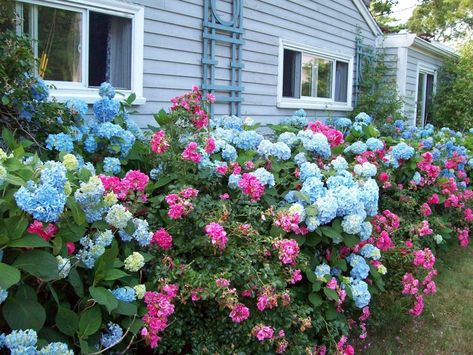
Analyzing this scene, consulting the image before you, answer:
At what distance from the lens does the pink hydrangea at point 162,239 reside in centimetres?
268

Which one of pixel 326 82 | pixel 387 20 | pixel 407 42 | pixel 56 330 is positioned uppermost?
pixel 387 20

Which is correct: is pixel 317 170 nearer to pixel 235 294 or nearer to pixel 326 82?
pixel 235 294

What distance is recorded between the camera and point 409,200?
484 centimetres

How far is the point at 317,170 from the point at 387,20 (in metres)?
31.3

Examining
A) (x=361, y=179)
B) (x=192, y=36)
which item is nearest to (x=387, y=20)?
(x=192, y=36)

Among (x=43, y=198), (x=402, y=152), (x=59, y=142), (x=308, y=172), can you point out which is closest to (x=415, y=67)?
(x=402, y=152)

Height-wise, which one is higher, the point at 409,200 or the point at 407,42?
the point at 407,42

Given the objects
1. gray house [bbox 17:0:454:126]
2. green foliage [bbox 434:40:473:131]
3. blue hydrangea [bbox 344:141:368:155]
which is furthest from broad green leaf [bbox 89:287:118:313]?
green foliage [bbox 434:40:473:131]

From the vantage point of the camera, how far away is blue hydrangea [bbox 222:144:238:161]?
3.46m

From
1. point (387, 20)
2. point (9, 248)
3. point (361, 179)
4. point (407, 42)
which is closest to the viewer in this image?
point (9, 248)

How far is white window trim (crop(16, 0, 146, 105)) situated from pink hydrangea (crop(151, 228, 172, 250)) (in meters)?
2.01

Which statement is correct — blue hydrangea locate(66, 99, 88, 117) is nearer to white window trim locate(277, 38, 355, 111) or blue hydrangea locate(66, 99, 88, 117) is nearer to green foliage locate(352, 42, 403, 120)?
white window trim locate(277, 38, 355, 111)

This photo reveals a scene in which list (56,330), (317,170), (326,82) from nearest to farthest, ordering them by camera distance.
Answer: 1. (56,330)
2. (317,170)
3. (326,82)

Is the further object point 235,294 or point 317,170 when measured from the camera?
point 317,170
